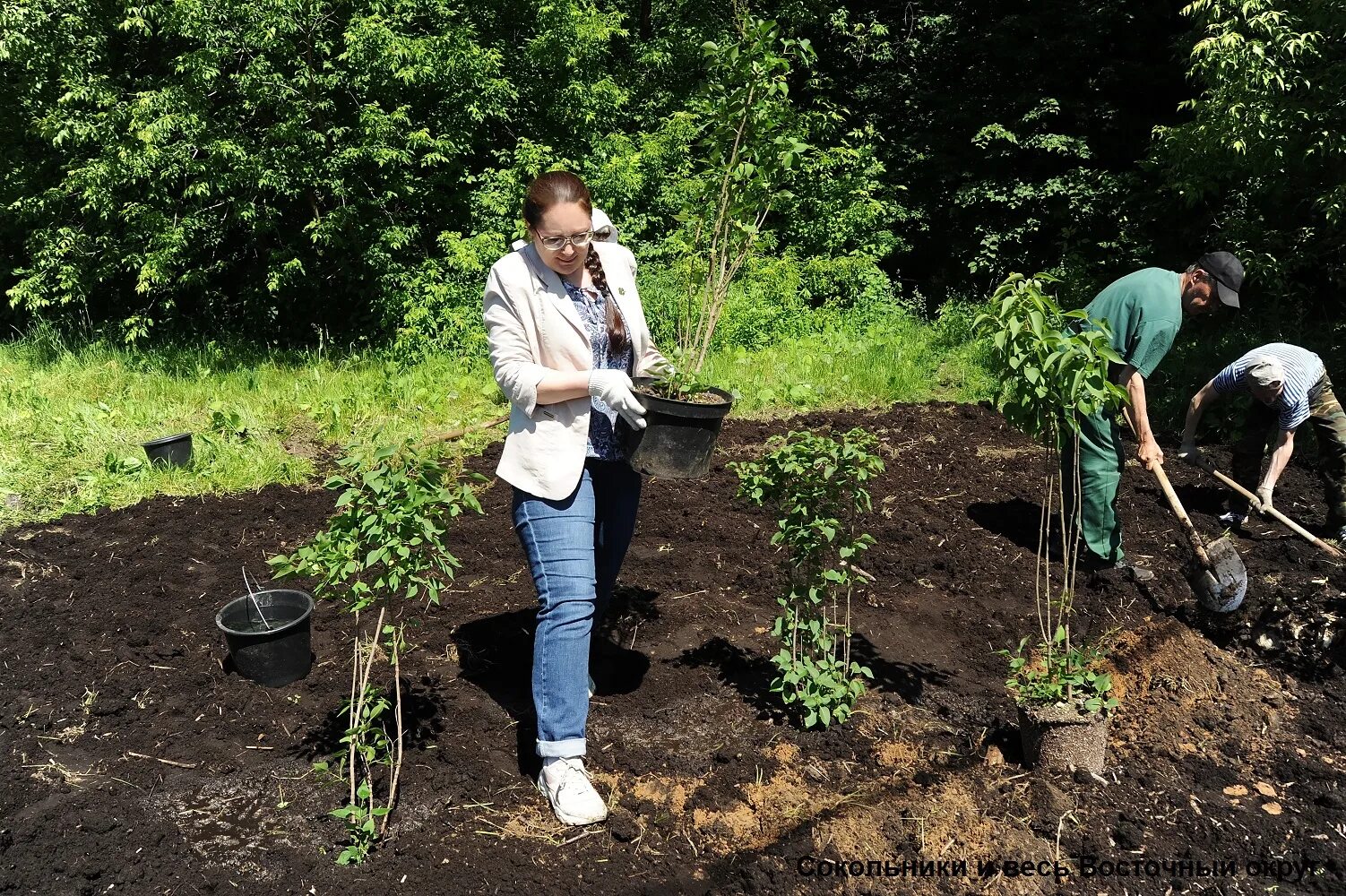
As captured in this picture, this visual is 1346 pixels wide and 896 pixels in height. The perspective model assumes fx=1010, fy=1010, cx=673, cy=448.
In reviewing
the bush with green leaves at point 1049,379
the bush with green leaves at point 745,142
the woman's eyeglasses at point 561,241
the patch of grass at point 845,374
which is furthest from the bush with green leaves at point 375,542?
the patch of grass at point 845,374

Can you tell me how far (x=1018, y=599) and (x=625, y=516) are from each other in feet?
8.09

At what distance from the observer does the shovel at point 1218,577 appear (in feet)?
15.2

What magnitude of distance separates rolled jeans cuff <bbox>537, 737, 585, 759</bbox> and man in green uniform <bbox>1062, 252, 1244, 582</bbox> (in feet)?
9.15

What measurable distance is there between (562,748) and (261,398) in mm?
6463

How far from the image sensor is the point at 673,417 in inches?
124

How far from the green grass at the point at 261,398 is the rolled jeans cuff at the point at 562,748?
2765mm

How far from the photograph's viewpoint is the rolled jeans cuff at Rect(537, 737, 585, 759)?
311 centimetres

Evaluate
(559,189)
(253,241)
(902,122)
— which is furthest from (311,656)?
(902,122)

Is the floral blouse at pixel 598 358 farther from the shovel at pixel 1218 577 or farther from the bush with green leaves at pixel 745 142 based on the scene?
the shovel at pixel 1218 577

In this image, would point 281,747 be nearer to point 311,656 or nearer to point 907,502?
point 311,656

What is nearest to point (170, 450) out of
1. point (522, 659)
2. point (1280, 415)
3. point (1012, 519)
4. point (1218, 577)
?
point (522, 659)

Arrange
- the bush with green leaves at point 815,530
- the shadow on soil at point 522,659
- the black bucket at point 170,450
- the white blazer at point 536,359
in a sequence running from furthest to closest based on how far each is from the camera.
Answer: the black bucket at point 170,450, the shadow on soil at point 522,659, the bush with green leaves at point 815,530, the white blazer at point 536,359

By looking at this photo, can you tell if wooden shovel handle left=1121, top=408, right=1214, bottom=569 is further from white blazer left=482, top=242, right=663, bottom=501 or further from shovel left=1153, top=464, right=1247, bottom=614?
white blazer left=482, top=242, right=663, bottom=501

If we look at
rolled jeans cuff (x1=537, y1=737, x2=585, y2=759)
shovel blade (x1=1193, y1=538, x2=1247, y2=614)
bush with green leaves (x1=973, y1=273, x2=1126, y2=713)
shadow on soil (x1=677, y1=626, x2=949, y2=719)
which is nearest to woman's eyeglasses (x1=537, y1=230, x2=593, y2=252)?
bush with green leaves (x1=973, y1=273, x2=1126, y2=713)
